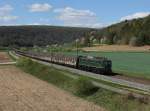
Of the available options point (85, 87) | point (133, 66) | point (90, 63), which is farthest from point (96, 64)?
point (85, 87)

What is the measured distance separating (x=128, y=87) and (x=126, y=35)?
507ft

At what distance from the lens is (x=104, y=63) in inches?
1948

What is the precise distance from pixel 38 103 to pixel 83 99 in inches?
135

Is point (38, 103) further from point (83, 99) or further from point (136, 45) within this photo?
point (136, 45)

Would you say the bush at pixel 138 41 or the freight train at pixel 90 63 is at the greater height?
the freight train at pixel 90 63

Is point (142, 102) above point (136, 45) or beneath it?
above

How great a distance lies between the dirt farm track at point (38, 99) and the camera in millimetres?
26817

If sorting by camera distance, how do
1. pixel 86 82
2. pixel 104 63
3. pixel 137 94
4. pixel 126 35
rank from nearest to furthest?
pixel 137 94 < pixel 86 82 < pixel 104 63 < pixel 126 35

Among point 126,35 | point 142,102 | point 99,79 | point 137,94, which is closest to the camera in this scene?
point 142,102

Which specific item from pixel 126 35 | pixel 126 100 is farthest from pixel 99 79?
pixel 126 35

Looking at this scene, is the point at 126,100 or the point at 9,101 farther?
the point at 9,101

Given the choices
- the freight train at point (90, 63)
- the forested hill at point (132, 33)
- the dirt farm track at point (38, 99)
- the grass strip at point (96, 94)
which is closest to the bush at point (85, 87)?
the grass strip at point (96, 94)

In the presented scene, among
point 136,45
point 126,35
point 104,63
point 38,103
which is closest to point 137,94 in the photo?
point 38,103

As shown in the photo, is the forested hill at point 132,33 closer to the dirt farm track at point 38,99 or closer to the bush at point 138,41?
the bush at point 138,41
